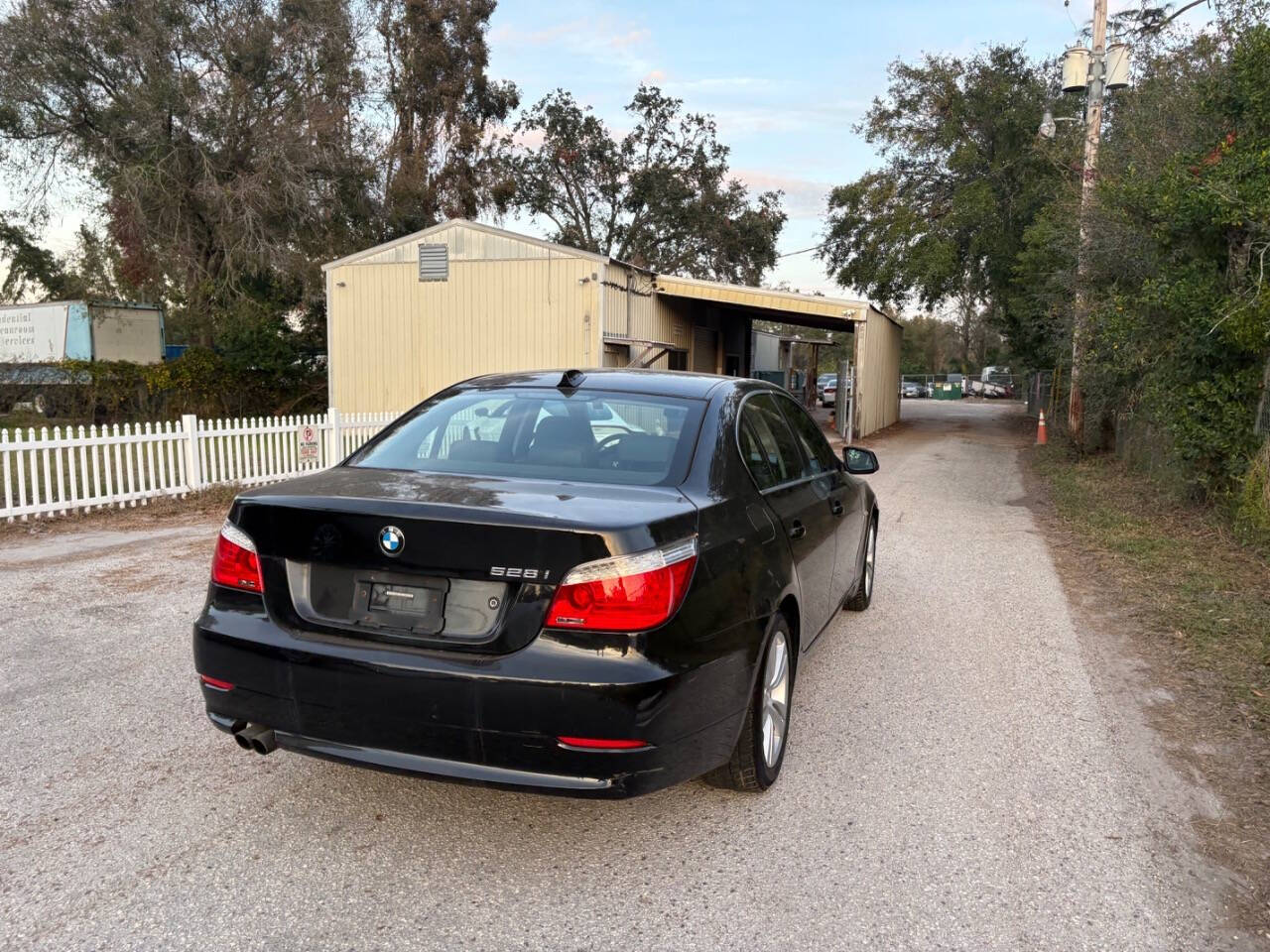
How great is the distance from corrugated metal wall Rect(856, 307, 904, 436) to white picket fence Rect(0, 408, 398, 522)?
1247 centimetres

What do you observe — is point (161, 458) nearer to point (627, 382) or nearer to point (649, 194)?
point (627, 382)

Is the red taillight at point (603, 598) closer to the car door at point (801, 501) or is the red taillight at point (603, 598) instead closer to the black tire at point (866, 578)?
the car door at point (801, 501)

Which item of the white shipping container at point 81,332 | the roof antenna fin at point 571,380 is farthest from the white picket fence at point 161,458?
the white shipping container at point 81,332

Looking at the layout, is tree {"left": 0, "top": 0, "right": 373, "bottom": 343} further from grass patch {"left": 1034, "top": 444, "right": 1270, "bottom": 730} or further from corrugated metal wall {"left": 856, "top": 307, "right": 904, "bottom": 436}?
grass patch {"left": 1034, "top": 444, "right": 1270, "bottom": 730}

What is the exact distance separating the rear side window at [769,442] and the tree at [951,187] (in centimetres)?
2399

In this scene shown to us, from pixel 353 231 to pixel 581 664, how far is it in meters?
24.8

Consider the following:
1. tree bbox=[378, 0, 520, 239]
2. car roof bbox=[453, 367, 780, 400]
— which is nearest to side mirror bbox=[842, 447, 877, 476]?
car roof bbox=[453, 367, 780, 400]

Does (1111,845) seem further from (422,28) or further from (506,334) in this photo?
(422,28)

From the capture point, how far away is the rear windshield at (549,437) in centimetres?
347

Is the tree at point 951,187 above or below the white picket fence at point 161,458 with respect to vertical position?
above

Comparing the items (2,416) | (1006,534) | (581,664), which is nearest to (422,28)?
(2,416)

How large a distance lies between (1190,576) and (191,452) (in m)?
9.93

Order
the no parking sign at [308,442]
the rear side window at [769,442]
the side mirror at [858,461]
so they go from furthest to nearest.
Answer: the no parking sign at [308,442] → the side mirror at [858,461] → the rear side window at [769,442]

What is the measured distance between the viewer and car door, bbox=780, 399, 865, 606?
4836mm
